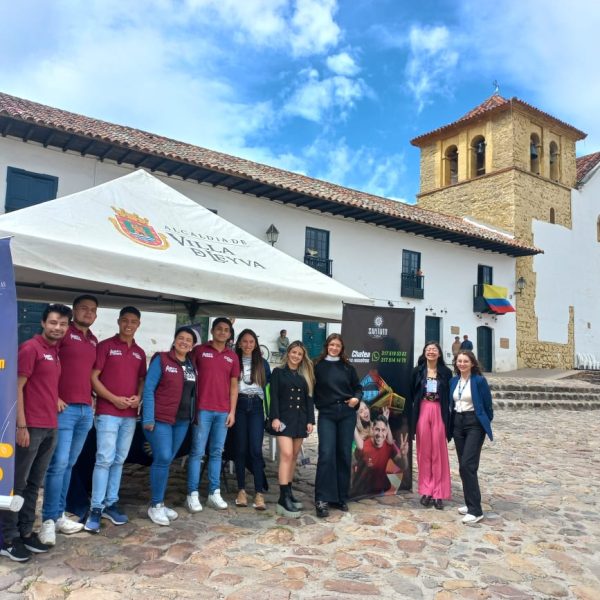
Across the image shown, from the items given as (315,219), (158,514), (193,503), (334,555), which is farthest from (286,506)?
(315,219)

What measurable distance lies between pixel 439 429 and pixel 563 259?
2356 centimetres

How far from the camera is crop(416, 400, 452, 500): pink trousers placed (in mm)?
4902

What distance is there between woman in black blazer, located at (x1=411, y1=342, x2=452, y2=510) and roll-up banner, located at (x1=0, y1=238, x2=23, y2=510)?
343cm

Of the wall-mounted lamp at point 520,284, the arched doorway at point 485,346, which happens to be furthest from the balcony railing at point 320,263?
the wall-mounted lamp at point 520,284

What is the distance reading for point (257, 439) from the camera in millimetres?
4789

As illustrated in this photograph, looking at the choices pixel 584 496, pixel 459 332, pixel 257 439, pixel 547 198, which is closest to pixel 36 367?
pixel 257 439

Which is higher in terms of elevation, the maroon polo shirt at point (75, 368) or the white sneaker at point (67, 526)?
the maroon polo shirt at point (75, 368)

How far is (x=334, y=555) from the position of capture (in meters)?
3.65

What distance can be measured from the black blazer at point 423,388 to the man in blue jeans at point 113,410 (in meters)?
2.63

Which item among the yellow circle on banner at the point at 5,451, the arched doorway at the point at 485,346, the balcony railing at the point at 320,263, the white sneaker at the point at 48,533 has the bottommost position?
the white sneaker at the point at 48,533

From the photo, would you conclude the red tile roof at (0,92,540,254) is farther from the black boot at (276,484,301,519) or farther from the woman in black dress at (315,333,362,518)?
the black boot at (276,484,301,519)

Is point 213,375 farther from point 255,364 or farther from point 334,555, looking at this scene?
point 334,555

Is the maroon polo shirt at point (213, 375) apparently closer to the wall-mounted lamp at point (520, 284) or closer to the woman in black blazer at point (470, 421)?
the woman in black blazer at point (470, 421)

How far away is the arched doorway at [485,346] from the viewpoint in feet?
72.1
